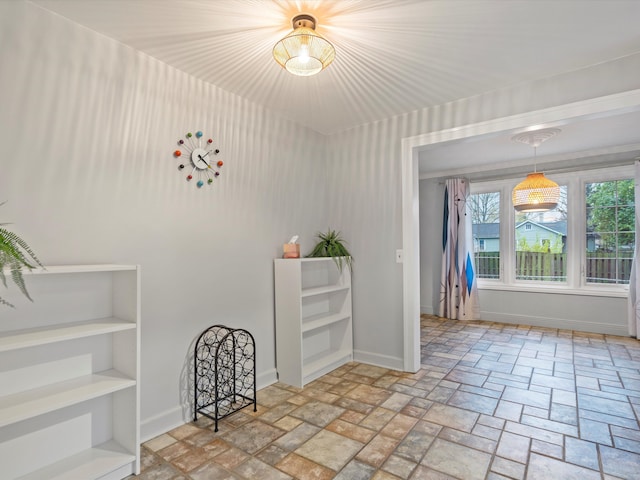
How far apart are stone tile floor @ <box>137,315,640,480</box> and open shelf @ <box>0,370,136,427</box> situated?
1.66 feet

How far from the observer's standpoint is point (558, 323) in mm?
4809

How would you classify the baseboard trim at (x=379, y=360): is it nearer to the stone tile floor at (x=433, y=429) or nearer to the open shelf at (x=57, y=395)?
the stone tile floor at (x=433, y=429)

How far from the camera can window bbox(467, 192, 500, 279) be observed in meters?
5.43

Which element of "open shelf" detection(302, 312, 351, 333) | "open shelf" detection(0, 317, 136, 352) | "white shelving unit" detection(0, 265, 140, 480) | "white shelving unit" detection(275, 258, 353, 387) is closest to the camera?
"open shelf" detection(0, 317, 136, 352)

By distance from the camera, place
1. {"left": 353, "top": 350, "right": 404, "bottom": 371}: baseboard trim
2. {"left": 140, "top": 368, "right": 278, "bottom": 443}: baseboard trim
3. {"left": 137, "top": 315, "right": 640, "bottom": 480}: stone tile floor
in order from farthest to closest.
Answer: {"left": 353, "top": 350, "right": 404, "bottom": 371}: baseboard trim
{"left": 140, "top": 368, "right": 278, "bottom": 443}: baseboard trim
{"left": 137, "top": 315, "right": 640, "bottom": 480}: stone tile floor

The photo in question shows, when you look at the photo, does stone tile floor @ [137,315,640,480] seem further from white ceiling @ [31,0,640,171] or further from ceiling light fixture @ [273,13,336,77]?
white ceiling @ [31,0,640,171]

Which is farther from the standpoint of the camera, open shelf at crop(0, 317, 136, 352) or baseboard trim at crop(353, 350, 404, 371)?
baseboard trim at crop(353, 350, 404, 371)

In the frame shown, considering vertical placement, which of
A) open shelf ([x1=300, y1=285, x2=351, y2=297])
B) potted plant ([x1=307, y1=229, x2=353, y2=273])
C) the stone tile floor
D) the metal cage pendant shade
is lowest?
the stone tile floor

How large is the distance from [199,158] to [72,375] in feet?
4.89

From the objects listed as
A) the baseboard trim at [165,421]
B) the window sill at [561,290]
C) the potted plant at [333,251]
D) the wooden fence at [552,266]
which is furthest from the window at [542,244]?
the baseboard trim at [165,421]

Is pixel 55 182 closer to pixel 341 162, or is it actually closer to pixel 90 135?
pixel 90 135

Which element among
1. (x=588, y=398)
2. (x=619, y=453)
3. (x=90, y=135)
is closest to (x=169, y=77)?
(x=90, y=135)

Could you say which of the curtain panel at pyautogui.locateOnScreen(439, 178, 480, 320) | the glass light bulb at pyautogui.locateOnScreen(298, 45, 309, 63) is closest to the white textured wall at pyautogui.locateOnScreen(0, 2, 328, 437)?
the glass light bulb at pyautogui.locateOnScreen(298, 45, 309, 63)

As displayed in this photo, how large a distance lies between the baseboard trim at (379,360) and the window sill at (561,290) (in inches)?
111
